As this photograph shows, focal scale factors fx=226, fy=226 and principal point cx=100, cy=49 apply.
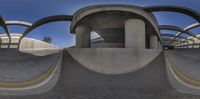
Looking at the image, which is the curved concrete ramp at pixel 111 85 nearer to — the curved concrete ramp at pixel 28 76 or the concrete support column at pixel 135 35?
the curved concrete ramp at pixel 28 76

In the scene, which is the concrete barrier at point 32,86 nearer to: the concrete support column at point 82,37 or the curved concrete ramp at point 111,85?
the curved concrete ramp at point 111,85

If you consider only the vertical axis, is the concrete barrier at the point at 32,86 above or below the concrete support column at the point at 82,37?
below

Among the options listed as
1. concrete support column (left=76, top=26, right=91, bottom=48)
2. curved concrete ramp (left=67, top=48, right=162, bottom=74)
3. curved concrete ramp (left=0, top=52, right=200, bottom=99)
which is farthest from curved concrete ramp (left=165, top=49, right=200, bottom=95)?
concrete support column (left=76, top=26, right=91, bottom=48)

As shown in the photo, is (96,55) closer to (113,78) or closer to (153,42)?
(113,78)

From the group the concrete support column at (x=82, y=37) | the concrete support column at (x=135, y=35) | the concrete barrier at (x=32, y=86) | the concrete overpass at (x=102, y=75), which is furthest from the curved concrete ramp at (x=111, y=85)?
the concrete support column at (x=82, y=37)

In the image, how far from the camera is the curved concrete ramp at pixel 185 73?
405 inches

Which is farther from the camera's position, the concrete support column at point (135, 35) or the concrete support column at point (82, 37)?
the concrete support column at point (82, 37)

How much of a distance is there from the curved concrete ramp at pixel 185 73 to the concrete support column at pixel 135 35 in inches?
237

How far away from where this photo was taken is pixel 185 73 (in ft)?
Result: 42.9

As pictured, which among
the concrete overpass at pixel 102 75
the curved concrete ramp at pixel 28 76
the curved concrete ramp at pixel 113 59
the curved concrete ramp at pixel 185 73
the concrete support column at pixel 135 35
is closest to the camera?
the concrete overpass at pixel 102 75

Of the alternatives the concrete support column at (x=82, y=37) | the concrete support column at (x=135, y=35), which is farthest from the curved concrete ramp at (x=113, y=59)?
the concrete support column at (x=82, y=37)

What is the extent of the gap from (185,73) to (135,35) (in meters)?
10.8

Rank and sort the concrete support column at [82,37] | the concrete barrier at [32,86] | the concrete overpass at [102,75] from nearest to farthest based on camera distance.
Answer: the concrete overpass at [102,75], the concrete barrier at [32,86], the concrete support column at [82,37]

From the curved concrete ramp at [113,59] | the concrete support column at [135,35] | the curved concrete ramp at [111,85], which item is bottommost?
the curved concrete ramp at [111,85]
